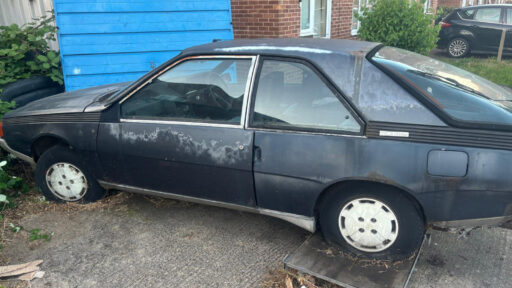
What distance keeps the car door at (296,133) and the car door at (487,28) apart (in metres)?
11.0

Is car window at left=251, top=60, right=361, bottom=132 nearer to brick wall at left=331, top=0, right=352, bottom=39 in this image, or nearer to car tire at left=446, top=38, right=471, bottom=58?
brick wall at left=331, top=0, right=352, bottom=39

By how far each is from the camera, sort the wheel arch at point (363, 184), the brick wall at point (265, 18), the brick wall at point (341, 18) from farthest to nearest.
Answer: the brick wall at point (341, 18) → the brick wall at point (265, 18) → the wheel arch at point (363, 184)

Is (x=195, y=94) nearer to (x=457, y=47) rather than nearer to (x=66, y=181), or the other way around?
(x=66, y=181)

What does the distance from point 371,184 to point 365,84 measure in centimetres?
68

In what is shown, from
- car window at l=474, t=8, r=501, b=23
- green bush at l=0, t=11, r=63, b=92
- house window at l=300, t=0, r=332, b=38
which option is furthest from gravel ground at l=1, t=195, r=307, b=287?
car window at l=474, t=8, r=501, b=23

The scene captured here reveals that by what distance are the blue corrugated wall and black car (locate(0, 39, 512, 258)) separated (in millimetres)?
1900

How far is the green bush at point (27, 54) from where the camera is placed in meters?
5.33

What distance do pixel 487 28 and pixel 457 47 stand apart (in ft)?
2.96

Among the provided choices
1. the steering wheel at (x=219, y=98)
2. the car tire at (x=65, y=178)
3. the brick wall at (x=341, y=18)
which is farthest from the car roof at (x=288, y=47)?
the brick wall at (x=341, y=18)

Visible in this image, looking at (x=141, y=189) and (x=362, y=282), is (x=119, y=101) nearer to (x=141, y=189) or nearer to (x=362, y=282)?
(x=141, y=189)

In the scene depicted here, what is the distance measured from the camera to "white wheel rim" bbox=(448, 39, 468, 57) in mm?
12016

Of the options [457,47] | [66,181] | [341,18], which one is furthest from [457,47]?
[66,181]

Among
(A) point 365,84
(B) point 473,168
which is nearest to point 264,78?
(A) point 365,84

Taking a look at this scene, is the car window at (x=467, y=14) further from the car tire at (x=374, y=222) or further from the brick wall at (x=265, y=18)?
the car tire at (x=374, y=222)
